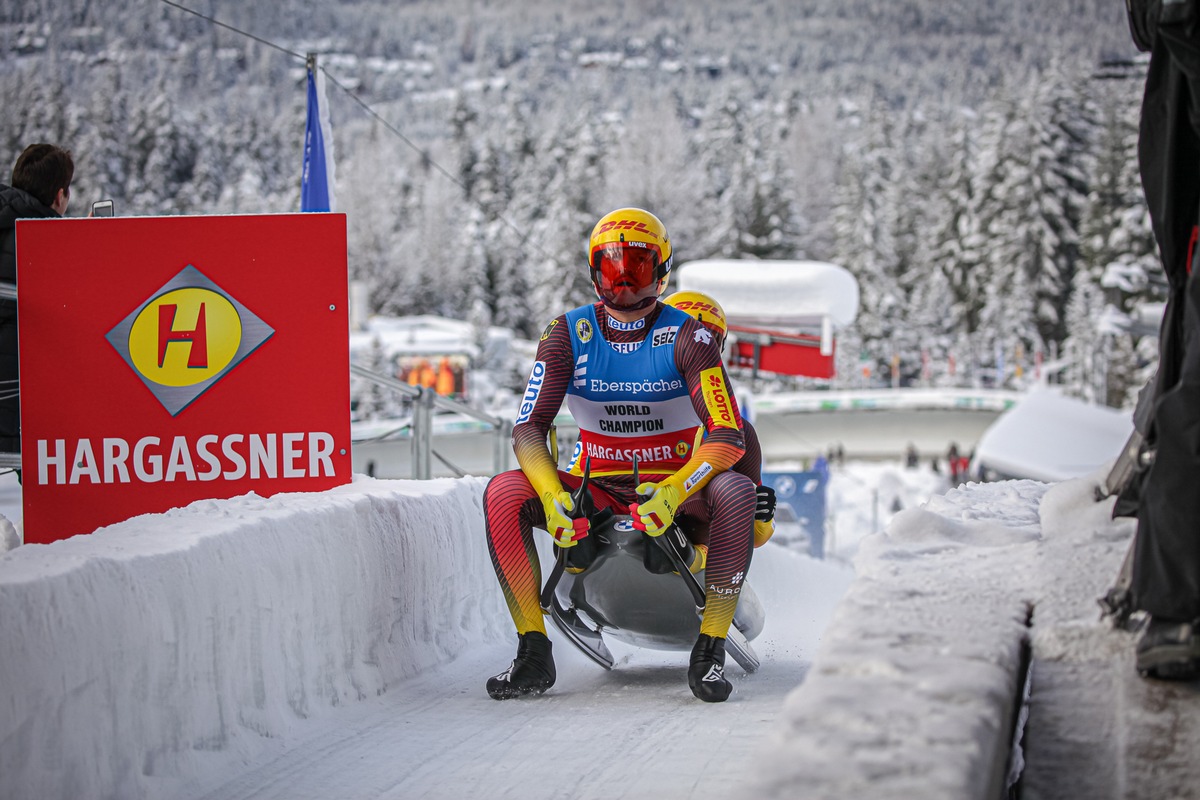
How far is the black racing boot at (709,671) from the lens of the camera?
3801 millimetres

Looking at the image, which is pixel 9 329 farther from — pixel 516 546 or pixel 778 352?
pixel 778 352

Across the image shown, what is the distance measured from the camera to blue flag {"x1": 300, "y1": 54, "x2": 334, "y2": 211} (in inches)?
366

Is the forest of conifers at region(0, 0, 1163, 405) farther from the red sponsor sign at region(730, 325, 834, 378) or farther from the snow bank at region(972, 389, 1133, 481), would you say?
the snow bank at region(972, 389, 1133, 481)

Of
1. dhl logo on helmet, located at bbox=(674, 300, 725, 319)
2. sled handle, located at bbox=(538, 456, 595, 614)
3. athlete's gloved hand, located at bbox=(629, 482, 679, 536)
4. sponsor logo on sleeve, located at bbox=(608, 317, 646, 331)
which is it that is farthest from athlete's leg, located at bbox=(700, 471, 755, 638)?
dhl logo on helmet, located at bbox=(674, 300, 725, 319)

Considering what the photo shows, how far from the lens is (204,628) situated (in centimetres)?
297

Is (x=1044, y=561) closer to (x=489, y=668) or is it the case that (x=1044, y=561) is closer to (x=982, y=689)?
(x=982, y=689)

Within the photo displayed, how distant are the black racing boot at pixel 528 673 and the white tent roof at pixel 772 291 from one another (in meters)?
21.9

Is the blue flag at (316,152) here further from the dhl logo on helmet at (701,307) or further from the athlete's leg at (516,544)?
the athlete's leg at (516,544)

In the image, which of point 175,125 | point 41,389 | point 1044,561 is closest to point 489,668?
point 41,389

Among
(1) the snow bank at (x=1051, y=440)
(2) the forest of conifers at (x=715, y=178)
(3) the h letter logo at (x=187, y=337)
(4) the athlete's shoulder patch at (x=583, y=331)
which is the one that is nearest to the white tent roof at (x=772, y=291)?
(1) the snow bank at (x=1051, y=440)

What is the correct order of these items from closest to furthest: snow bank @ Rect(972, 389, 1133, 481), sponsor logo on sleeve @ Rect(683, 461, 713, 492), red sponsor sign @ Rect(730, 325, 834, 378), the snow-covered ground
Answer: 1. the snow-covered ground
2. sponsor logo on sleeve @ Rect(683, 461, 713, 492)
3. snow bank @ Rect(972, 389, 1133, 481)
4. red sponsor sign @ Rect(730, 325, 834, 378)

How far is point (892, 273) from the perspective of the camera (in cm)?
6288

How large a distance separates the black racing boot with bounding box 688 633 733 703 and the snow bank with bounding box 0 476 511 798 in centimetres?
100

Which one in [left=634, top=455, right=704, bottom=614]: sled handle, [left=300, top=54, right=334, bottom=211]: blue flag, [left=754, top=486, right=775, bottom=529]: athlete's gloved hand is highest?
[left=300, top=54, right=334, bottom=211]: blue flag
